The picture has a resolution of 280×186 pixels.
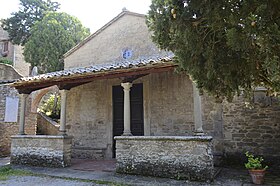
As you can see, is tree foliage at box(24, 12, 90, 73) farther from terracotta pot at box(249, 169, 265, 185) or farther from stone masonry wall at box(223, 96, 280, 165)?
terracotta pot at box(249, 169, 265, 185)

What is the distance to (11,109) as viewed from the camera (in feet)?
35.7

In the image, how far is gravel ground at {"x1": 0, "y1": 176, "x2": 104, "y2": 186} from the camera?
551cm

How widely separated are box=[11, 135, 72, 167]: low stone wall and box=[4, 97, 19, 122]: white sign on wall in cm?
293

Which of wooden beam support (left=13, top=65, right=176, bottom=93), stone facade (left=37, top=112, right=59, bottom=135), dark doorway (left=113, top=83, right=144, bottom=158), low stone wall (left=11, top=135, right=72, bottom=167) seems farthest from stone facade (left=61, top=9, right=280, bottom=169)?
stone facade (left=37, top=112, right=59, bottom=135)

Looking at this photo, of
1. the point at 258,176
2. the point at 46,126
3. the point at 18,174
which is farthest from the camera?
the point at 46,126

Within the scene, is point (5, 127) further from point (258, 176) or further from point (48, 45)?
point (258, 176)

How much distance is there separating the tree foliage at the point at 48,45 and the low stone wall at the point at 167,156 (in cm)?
1255

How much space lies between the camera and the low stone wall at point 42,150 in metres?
7.43

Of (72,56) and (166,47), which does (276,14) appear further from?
(72,56)

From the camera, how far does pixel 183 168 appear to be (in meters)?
5.69

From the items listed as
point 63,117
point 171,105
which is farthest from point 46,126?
point 171,105

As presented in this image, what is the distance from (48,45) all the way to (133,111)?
1127cm

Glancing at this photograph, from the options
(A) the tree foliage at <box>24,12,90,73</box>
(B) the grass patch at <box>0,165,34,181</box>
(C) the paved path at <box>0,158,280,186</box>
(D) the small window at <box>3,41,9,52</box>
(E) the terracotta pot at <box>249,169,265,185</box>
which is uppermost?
(D) the small window at <box>3,41,9,52</box>

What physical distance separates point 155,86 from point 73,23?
1325cm
